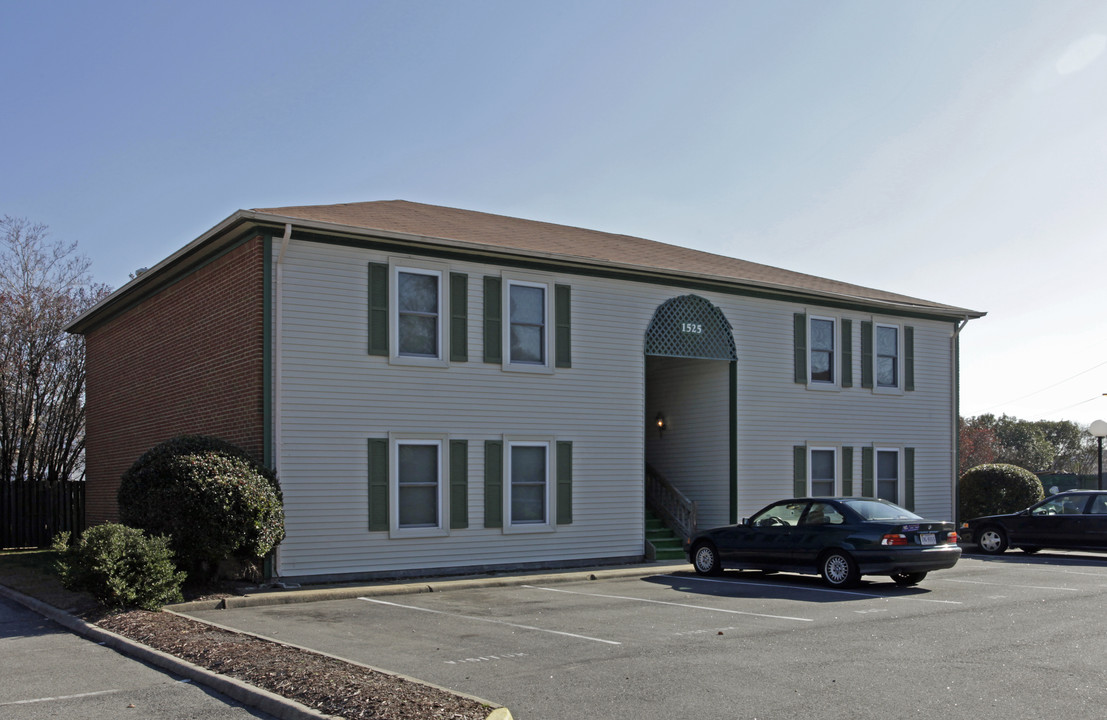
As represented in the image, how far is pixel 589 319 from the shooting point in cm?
A: 1892

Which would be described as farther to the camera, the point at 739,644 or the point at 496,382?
the point at 496,382

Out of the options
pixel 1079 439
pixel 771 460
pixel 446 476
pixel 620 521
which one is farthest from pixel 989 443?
pixel 446 476

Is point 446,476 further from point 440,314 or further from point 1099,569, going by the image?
point 1099,569

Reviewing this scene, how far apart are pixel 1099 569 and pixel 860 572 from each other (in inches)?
251

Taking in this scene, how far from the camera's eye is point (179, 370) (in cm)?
1889

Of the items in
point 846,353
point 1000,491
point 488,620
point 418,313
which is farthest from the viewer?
point 1000,491

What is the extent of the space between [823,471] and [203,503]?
45.8 ft

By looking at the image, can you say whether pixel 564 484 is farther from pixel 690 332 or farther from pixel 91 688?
pixel 91 688

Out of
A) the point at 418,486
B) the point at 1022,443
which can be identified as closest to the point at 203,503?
the point at 418,486

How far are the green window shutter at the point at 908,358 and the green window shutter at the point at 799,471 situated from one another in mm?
3869

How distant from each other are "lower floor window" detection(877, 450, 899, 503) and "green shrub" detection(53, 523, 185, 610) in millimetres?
16550

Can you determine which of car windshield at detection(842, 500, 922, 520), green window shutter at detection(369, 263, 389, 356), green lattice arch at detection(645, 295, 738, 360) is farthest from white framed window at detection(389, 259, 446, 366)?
car windshield at detection(842, 500, 922, 520)

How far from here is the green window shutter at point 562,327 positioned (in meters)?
18.4

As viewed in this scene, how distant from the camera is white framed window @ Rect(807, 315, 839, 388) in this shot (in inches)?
882
